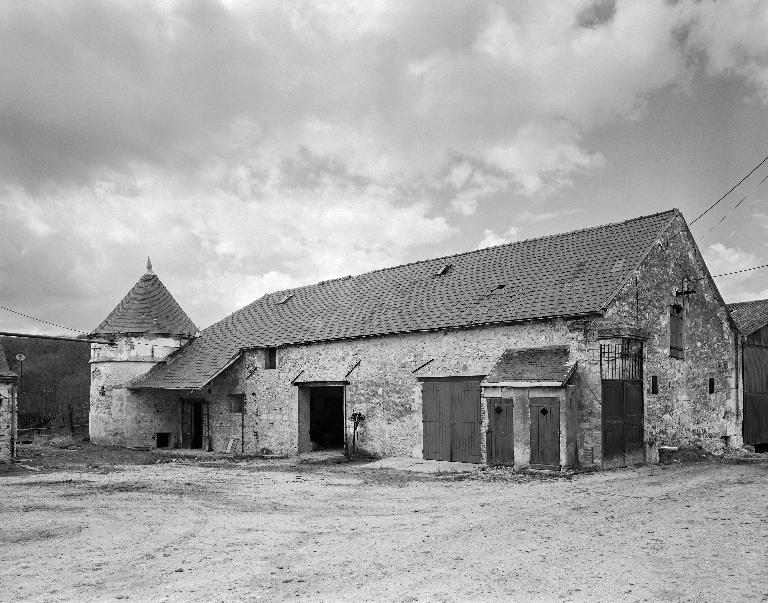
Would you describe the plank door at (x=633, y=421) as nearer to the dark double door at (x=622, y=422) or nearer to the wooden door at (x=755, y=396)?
the dark double door at (x=622, y=422)

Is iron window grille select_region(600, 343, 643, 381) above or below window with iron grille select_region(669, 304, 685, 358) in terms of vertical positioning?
below

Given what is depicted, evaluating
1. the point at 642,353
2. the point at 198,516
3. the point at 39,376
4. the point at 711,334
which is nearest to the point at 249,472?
the point at 198,516

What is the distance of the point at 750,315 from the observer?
2423cm

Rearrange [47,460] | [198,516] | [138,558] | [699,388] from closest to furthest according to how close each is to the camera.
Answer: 1. [138,558]
2. [198,516]
3. [699,388]
4. [47,460]

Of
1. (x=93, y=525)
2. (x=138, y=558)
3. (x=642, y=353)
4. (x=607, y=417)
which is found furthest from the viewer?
(x=642, y=353)

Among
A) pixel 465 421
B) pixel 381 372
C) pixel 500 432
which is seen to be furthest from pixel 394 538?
pixel 381 372

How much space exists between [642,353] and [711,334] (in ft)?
15.0

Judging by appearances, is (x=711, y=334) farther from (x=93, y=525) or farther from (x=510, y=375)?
(x=93, y=525)

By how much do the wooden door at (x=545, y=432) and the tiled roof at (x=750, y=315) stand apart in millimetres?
9583

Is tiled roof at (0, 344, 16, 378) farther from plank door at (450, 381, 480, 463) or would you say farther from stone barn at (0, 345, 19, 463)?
plank door at (450, 381, 480, 463)

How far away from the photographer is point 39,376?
42.1 m

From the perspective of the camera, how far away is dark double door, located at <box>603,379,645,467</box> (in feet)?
53.0

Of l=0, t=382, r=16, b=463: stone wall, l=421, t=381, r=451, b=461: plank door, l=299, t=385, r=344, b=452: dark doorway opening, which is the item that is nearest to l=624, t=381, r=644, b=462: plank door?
l=421, t=381, r=451, b=461: plank door

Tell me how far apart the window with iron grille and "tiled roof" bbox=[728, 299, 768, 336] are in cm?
406
